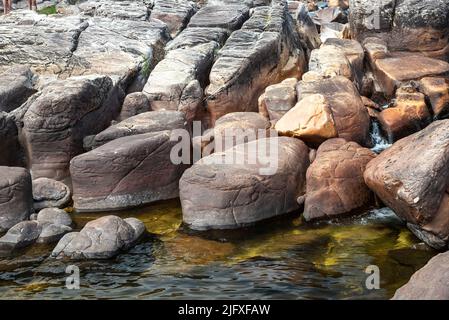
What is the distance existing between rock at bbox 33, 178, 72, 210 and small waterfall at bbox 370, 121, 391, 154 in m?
7.24

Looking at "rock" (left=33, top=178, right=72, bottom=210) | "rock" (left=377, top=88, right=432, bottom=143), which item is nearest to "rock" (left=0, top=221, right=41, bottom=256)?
"rock" (left=33, top=178, right=72, bottom=210)

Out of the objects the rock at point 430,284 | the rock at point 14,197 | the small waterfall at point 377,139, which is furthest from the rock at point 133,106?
the rock at point 430,284

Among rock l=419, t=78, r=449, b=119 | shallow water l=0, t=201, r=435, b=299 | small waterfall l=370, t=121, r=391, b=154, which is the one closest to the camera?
shallow water l=0, t=201, r=435, b=299

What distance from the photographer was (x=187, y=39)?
19609mm

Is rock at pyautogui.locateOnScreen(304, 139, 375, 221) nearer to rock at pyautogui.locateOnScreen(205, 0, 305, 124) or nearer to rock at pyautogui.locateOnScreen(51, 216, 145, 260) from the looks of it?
rock at pyautogui.locateOnScreen(51, 216, 145, 260)

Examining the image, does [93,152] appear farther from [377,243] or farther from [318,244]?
[377,243]

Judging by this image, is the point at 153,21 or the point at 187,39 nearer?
the point at 187,39

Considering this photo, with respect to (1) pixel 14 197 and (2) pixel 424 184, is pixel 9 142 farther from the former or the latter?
(2) pixel 424 184

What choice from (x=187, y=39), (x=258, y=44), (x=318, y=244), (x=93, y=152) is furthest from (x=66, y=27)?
(x=318, y=244)

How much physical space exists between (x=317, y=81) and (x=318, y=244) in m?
5.54

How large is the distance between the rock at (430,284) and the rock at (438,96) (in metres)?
8.58

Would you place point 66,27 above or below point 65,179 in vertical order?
above

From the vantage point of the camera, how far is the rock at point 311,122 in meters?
13.7

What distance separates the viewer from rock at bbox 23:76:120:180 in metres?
14.5
